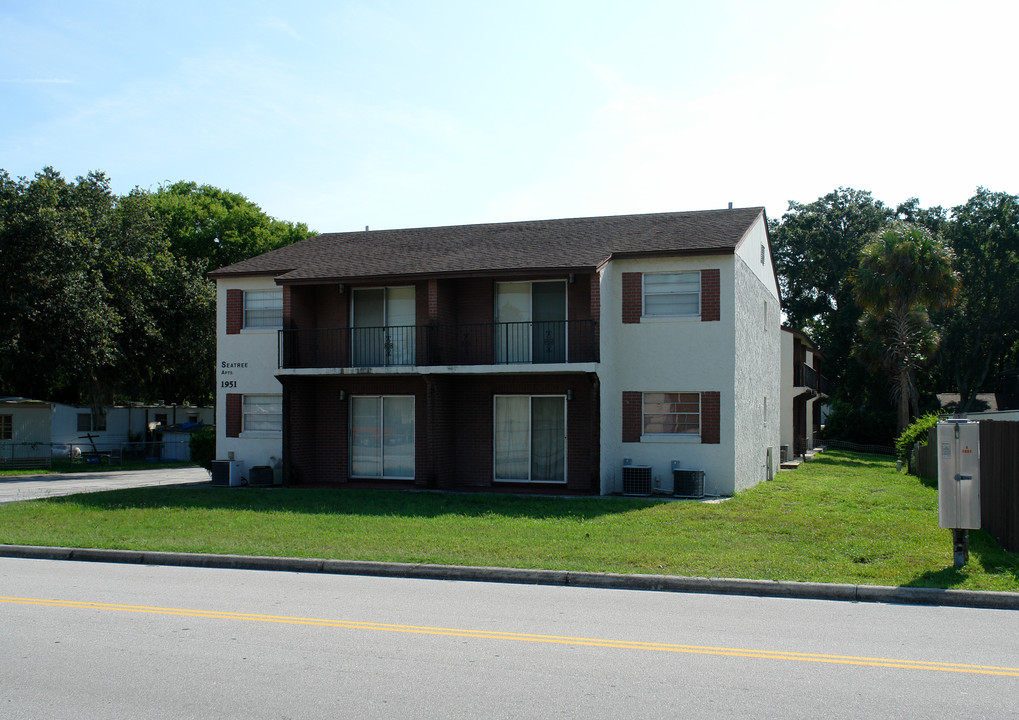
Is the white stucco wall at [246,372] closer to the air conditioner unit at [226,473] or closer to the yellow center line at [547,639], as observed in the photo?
the air conditioner unit at [226,473]

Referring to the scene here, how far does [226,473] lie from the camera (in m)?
22.6

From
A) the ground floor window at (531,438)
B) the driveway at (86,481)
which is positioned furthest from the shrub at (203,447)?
the ground floor window at (531,438)

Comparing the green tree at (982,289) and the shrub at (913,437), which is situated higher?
the green tree at (982,289)

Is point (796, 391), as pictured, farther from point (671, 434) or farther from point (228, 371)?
point (228, 371)

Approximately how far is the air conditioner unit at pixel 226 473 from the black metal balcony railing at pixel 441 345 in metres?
3.26

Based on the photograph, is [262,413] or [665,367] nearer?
[665,367]

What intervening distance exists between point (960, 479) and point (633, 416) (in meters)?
10.3

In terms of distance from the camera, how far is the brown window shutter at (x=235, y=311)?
23469mm

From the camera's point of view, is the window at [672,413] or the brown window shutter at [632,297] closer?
the window at [672,413]

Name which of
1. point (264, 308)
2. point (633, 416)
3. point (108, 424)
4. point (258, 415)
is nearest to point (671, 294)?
point (633, 416)

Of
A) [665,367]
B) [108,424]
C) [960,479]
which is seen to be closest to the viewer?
[960,479]

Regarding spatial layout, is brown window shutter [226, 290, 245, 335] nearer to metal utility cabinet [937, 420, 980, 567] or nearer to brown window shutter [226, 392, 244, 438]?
brown window shutter [226, 392, 244, 438]

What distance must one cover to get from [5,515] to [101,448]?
21159mm

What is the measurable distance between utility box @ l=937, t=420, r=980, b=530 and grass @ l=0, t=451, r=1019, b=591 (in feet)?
2.06
